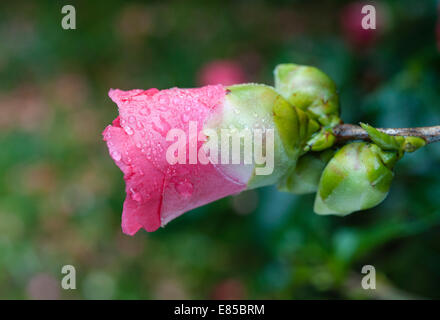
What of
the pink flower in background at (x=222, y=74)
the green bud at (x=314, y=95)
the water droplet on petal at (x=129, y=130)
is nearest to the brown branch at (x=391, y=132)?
the green bud at (x=314, y=95)

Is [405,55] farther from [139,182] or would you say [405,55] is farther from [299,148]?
[139,182]

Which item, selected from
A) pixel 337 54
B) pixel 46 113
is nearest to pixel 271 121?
pixel 337 54

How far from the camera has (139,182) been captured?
0.43 metres

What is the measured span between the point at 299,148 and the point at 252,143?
0.21 feet

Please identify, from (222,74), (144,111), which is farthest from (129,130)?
(222,74)

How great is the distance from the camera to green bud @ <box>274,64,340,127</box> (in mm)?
526

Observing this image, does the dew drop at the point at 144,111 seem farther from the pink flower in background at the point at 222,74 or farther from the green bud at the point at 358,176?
the pink flower in background at the point at 222,74

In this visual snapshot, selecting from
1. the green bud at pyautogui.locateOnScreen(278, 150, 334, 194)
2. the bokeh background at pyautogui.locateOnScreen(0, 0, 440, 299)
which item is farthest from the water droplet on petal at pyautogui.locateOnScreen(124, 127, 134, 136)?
the bokeh background at pyautogui.locateOnScreen(0, 0, 440, 299)

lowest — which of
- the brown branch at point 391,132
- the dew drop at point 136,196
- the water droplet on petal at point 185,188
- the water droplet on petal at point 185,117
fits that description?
the dew drop at point 136,196

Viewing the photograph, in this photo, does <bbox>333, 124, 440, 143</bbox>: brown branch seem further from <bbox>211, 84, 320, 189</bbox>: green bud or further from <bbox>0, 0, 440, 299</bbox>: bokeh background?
<bbox>0, 0, 440, 299</bbox>: bokeh background

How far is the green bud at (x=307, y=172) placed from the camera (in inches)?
20.5

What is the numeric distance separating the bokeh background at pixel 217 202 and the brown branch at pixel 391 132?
0.30 meters

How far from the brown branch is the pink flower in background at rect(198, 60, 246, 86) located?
1097 millimetres

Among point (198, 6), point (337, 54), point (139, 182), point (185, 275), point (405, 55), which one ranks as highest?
point (198, 6)
